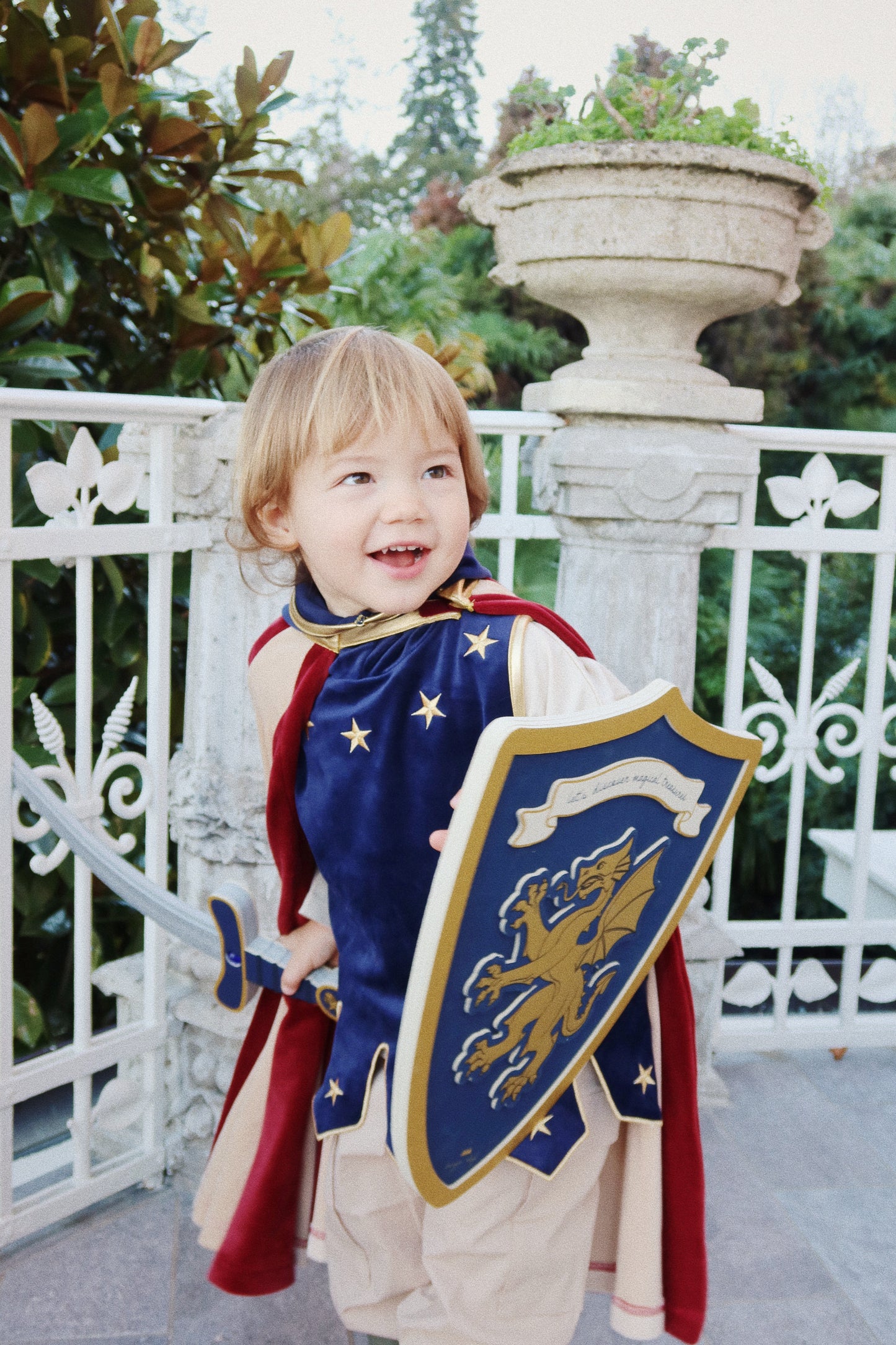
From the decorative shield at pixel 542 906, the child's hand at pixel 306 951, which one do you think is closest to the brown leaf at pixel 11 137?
the child's hand at pixel 306 951

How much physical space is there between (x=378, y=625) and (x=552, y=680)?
0.20 metres

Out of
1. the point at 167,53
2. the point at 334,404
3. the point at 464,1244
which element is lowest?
the point at 464,1244

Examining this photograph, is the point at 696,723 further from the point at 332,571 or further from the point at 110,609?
the point at 110,609

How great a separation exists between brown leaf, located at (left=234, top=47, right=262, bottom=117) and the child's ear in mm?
1675

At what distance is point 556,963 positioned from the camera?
109 cm

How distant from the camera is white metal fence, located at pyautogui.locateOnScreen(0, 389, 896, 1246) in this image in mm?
1842

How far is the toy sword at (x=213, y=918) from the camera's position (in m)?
1.37

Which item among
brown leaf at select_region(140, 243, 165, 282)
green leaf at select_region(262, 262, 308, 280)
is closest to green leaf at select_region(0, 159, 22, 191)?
brown leaf at select_region(140, 243, 165, 282)

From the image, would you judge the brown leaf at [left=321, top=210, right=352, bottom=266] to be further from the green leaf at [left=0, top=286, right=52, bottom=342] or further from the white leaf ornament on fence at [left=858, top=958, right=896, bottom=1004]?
the white leaf ornament on fence at [left=858, top=958, right=896, bottom=1004]

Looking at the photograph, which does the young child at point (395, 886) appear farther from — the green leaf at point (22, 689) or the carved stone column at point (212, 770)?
the green leaf at point (22, 689)

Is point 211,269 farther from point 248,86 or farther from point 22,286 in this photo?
point 22,286

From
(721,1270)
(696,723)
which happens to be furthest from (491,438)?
(696,723)

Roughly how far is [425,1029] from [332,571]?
45 cm

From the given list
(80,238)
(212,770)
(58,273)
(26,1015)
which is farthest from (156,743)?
(80,238)
